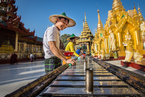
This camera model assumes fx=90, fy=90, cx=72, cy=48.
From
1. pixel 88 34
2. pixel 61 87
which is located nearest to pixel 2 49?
pixel 61 87

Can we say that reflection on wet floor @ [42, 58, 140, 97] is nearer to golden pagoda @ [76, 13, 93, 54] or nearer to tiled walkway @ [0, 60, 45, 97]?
tiled walkway @ [0, 60, 45, 97]

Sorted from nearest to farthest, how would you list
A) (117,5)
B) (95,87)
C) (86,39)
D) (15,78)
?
(95,87)
(15,78)
(117,5)
(86,39)

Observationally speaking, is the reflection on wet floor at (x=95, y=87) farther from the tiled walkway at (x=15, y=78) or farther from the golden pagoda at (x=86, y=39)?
the golden pagoda at (x=86, y=39)

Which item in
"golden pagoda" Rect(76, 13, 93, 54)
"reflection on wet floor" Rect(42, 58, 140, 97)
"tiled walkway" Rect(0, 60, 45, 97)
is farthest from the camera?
"golden pagoda" Rect(76, 13, 93, 54)

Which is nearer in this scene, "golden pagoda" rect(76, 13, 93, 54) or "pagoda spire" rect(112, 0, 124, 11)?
"pagoda spire" rect(112, 0, 124, 11)

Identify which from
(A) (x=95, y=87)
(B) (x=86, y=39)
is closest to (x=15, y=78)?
(A) (x=95, y=87)

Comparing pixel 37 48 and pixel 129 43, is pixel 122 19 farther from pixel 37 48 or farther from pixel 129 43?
pixel 37 48

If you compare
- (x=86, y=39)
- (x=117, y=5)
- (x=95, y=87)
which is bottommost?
(x=95, y=87)

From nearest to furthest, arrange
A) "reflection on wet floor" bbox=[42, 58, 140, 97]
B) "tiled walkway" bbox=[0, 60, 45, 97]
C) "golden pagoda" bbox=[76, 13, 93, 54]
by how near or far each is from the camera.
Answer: "reflection on wet floor" bbox=[42, 58, 140, 97]
"tiled walkway" bbox=[0, 60, 45, 97]
"golden pagoda" bbox=[76, 13, 93, 54]

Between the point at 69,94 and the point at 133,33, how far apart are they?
1071 centimetres

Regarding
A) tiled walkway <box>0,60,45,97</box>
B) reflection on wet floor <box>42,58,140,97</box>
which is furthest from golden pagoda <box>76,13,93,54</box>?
reflection on wet floor <box>42,58,140,97</box>

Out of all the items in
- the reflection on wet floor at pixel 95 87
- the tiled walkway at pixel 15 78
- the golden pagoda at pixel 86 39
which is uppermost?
the golden pagoda at pixel 86 39

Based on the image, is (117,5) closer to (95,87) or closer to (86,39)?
(95,87)

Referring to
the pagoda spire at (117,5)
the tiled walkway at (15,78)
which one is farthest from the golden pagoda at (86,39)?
the tiled walkway at (15,78)
